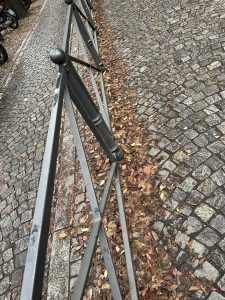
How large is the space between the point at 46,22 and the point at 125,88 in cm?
700

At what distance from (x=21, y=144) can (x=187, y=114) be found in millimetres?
2887

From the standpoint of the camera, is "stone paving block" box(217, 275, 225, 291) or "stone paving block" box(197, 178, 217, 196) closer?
"stone paving block" box(217, 275, 225, 291)

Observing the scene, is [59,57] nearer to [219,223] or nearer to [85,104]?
[85,104]

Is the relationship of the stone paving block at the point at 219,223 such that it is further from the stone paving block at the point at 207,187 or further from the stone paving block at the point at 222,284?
the stone paving block at the point at 222,284

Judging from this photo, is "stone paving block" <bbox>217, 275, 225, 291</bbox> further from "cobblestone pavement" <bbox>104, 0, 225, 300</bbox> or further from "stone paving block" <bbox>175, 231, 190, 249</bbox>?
"stone paving block" <bbox>175, 231, 190, 249</bbox>

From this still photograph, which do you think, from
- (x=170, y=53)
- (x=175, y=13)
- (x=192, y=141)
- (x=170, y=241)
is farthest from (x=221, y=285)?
(x=175, y=13)

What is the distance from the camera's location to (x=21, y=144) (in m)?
5.75

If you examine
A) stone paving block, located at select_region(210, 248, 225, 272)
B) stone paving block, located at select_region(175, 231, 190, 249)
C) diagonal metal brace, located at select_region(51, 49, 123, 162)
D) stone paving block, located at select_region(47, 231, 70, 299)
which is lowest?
stone paving block, located at select_region(210, 248, 225, 272)

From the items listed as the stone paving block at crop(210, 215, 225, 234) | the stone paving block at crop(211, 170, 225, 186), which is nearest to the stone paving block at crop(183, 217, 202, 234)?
the stone paving block at crop(210, 215, 225, 234)

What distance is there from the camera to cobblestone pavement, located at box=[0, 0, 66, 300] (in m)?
3.90

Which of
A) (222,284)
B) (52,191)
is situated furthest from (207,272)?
(52,191)

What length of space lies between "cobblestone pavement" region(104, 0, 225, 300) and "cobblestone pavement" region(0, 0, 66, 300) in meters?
1.69

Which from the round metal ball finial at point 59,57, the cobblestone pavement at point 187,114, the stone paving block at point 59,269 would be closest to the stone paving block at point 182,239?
the cobblestone pavement at point 187,114

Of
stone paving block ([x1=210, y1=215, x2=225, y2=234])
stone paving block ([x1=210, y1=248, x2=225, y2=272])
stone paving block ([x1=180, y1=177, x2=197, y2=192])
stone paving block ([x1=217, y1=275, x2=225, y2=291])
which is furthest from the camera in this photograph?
stone paving block ([x1=180, y1=177, x2=197, y2=192])
